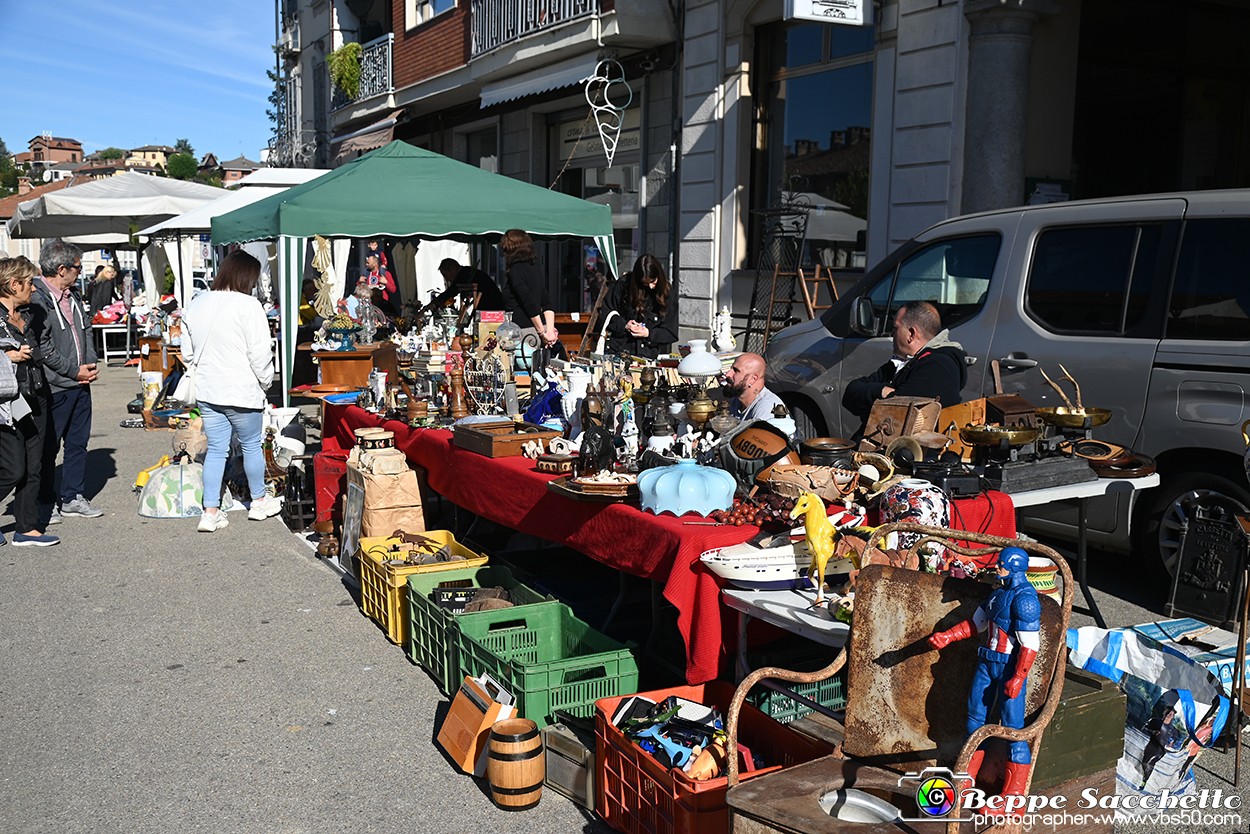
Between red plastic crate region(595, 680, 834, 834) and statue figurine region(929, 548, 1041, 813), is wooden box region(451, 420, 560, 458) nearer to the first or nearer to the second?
red plastic crate region(595, 680, 834, 834)

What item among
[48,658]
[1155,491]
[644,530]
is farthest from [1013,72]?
[48,658]

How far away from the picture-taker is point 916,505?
11.1ft

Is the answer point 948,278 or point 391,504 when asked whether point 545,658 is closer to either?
point 391,504

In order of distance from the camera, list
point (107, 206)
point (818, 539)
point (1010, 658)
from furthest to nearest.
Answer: point (107, 206)
point (818, 539)
point (1010, 658)

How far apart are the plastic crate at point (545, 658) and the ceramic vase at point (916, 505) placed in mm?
1127

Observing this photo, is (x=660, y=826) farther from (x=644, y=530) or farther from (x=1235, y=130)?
(x=1235, y=130)

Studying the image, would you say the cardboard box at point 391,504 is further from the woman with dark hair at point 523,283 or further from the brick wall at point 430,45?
the brick wall at point 430,45

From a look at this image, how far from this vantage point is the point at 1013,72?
8.82 m

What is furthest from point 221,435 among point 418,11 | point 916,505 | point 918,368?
point 418,11

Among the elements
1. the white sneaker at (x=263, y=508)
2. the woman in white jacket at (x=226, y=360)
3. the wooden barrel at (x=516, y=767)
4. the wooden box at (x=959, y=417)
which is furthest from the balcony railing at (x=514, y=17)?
the wooden barrel at (x=516, y=767)

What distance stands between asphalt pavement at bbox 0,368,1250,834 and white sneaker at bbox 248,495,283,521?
77 cm

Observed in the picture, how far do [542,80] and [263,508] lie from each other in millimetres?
9144

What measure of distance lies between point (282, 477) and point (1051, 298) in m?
5.86

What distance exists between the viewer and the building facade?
30.0 ft
